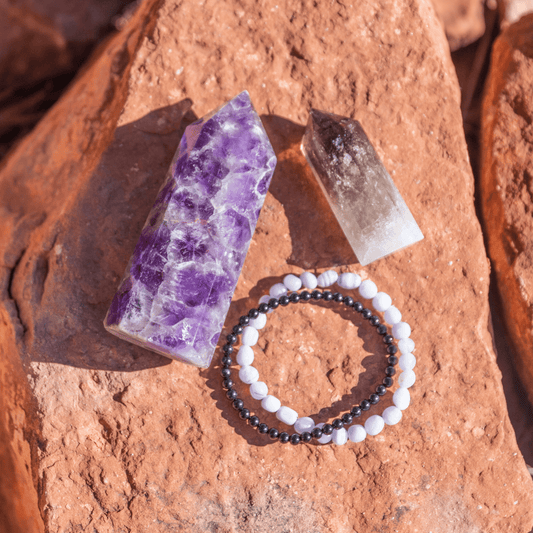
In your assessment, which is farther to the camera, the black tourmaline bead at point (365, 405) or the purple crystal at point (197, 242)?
the black tourmaline bead at point (365, 405)

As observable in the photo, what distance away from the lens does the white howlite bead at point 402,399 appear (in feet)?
6.14

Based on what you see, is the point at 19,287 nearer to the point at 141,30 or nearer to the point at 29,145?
the point at 29,145

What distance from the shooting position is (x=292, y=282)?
1878 mm

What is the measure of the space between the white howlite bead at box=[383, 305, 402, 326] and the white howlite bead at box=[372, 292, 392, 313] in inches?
0.7

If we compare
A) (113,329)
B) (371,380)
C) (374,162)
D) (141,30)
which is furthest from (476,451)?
(141,30)

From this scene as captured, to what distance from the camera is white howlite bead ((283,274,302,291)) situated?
6.16 feet

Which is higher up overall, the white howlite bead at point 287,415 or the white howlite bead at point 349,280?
the white howlite bead at point 349,280

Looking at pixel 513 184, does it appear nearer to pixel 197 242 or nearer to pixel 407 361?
pixel 407 361

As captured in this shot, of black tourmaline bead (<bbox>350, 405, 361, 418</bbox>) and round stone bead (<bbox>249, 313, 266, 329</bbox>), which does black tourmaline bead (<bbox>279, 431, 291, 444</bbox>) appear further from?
round stone bead (<bbox>249, 313, 266, 329</bbox>)

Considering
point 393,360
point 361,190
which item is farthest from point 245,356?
point 361,190

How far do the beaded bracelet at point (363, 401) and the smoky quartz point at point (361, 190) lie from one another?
186 millimetres

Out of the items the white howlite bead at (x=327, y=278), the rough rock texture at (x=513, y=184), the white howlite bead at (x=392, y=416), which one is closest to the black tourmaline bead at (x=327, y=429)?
the white howlite bead at (x=392, y=416)

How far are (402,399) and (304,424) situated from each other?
40 centimetres

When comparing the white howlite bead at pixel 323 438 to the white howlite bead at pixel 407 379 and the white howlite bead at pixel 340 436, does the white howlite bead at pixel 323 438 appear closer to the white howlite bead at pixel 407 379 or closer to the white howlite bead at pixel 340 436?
the white howlite bead at pixel 340 436
